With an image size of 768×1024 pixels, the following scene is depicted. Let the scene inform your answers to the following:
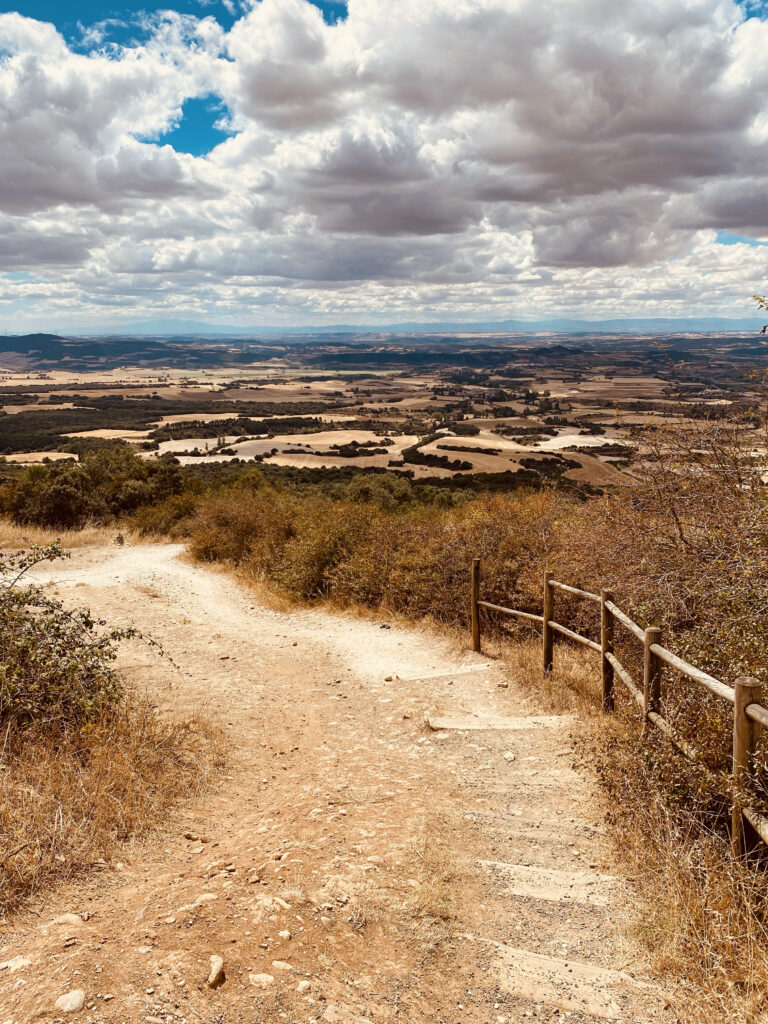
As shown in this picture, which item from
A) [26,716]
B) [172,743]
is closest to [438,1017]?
[172,743]

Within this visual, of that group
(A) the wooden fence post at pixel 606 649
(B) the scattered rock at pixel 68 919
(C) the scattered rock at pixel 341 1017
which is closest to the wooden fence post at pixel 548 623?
(A) the wooden fence post at pixel 606 649

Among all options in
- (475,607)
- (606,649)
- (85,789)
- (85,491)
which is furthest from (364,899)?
(85,491)

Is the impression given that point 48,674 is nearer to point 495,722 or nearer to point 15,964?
point 15,964

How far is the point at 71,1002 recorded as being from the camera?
2.92 metres

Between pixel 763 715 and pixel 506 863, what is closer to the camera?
pixel 763 715

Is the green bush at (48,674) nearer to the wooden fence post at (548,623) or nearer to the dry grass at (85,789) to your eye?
the dry grass at (85,789)

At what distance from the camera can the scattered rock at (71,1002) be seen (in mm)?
2896

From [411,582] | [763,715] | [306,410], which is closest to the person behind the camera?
[763,715]

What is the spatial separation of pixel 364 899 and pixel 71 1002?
1.59 meters

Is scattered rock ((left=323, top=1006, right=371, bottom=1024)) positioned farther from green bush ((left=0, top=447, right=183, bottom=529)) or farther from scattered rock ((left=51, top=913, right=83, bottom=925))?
green bush ((left=0, top=447, right=183, bottom=529))

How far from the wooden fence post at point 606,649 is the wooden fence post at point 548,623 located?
1.47 metres

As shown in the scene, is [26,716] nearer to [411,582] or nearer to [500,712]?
[500,712]

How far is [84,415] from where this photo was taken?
387 ft

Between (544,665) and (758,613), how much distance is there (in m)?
3.86
